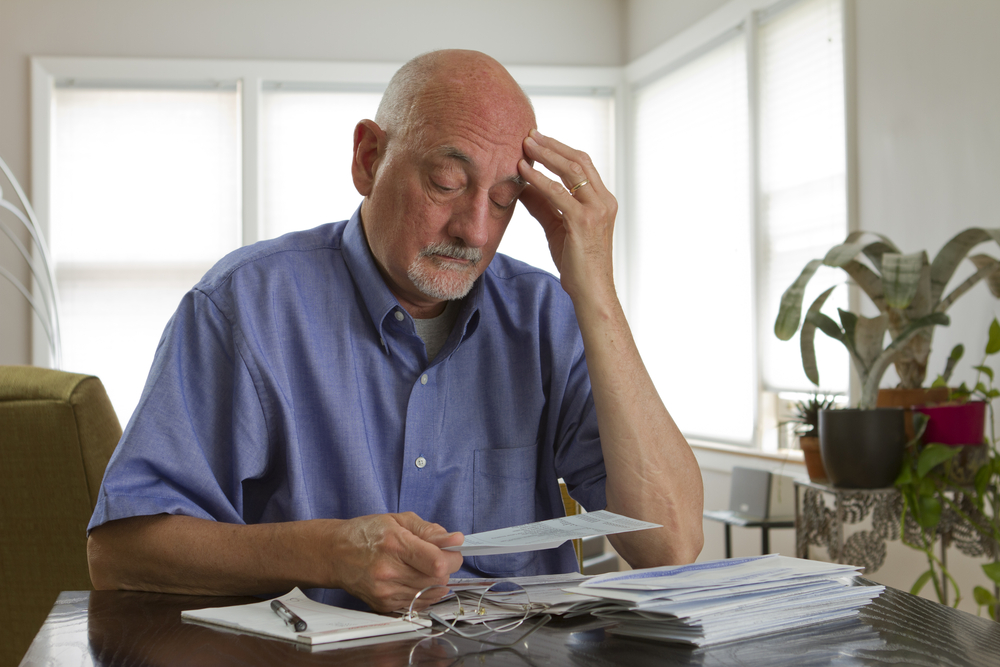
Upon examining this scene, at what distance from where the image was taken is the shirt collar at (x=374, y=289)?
125 cm

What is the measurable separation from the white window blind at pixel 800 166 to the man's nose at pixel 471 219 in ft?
8.07

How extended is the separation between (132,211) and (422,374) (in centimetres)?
411

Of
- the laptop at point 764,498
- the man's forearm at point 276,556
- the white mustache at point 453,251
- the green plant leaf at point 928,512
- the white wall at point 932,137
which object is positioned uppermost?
the white wall at point 932,137

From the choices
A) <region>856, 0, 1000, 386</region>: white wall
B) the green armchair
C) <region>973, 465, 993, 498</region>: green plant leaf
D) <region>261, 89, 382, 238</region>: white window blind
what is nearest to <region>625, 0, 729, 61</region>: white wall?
<region>856, 0, 1000, 386</region>: white wall

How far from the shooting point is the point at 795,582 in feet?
2.74

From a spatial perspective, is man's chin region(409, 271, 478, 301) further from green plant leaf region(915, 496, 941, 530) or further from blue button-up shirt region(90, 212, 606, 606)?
green plant leaf region(915, 496, 941, 530)

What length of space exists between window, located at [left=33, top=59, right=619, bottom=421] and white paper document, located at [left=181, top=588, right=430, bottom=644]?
4.14m

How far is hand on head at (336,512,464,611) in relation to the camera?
851 mm

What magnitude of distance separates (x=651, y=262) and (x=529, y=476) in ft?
12.1

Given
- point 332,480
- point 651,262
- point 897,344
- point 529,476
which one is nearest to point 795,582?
point 529,476

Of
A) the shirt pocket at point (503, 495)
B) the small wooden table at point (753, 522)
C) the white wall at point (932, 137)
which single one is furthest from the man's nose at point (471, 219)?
the small wooden table at point (753, 522)

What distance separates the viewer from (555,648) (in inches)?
29.7

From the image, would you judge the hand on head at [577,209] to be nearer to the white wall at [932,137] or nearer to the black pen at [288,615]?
the black pen at [288,615]

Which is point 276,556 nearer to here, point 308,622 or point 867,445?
point 308,622
